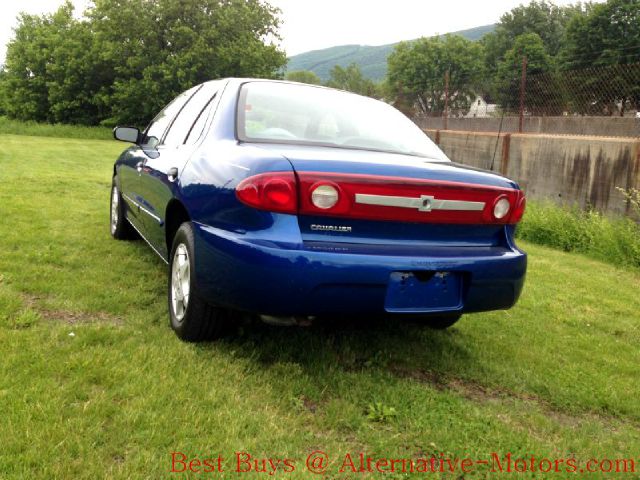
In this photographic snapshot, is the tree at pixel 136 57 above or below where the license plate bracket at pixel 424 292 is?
above

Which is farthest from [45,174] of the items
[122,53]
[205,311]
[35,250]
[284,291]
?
[122,53]

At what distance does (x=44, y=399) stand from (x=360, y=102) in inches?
99.2

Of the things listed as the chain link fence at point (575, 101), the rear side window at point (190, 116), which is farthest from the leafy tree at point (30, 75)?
the rear side window at point (190, 116)

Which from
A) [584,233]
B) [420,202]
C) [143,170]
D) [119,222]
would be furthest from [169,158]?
[584,233]

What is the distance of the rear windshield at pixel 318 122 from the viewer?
303 cm

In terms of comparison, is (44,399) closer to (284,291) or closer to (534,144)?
(284,291)

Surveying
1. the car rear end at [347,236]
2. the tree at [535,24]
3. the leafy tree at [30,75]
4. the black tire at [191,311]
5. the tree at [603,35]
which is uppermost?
the tree at [535,24]

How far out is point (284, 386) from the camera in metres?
2.61

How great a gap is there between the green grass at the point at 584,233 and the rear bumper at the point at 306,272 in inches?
197

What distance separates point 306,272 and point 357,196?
0.40 m

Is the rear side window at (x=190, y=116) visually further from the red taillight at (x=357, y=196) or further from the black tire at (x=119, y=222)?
the black tire at (x=119, y=222)

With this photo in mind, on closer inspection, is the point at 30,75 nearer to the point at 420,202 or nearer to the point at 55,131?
the point at 55,131

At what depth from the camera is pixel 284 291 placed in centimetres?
237

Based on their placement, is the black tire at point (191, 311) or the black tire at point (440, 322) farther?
the black tire at point (440, 322)
